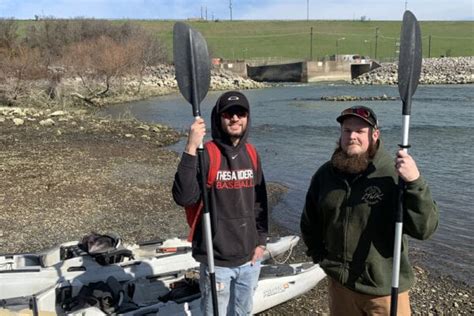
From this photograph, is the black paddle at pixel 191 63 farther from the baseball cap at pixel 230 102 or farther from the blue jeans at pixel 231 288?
the blue jeans at pixel 231 288

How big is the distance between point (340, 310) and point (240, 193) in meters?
1.16

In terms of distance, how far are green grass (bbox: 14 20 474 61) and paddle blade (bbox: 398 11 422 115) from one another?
95.2 meters

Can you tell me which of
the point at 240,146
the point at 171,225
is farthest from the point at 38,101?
the point at 240,146

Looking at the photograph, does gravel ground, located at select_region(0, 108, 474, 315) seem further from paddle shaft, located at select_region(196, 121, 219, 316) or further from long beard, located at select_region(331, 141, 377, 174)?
long beard, located at select_region(331, 141, 377, 174)

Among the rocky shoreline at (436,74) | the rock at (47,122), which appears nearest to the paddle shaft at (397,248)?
the rock at (47,122)

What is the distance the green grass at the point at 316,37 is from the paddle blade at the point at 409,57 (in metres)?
95.2

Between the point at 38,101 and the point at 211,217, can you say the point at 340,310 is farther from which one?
the point at 38,101

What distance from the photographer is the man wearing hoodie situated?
155 inches

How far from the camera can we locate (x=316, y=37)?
399 feet

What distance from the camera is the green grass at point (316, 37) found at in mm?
106688

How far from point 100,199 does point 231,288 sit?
303 inches

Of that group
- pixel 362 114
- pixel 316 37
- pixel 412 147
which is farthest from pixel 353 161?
pixel 316 37

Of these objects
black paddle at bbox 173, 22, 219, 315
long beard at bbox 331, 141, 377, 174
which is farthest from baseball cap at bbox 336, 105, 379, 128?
black paddle at bbox 173, 22, 219, 315

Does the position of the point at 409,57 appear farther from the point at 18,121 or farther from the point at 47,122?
the point at 18,121
